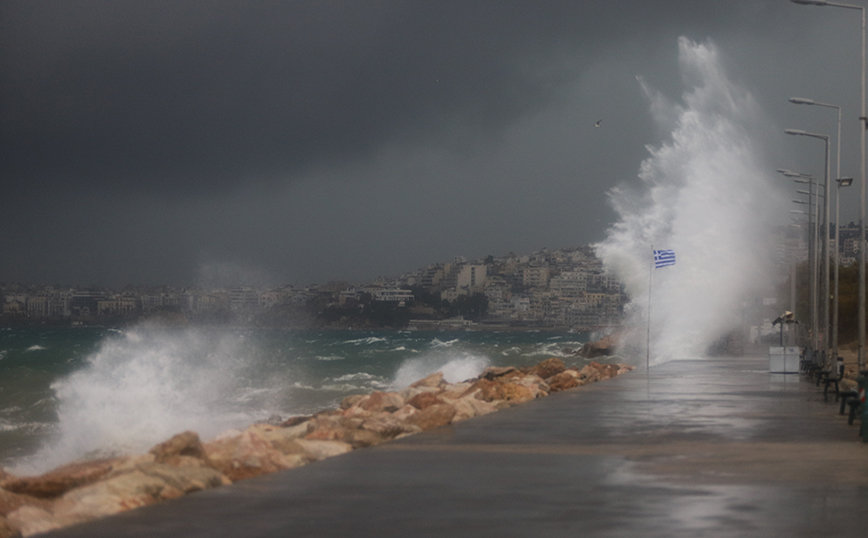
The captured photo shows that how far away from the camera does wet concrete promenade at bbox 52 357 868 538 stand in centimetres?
775

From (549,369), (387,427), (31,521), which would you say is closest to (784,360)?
(549,369)

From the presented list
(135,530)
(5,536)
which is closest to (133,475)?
(5,536)

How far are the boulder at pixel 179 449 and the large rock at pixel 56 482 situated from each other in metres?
0.51

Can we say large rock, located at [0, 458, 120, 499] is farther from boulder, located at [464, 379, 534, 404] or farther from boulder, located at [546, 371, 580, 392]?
boulder, located at [546, 371, 580, 392]

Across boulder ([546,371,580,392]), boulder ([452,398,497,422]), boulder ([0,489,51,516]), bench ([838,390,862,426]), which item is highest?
bench ([838,390,862,426])

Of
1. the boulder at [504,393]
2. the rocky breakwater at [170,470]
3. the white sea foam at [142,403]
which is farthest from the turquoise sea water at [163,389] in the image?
the rocky breakwater at [170,470]

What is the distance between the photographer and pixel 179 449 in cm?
1162

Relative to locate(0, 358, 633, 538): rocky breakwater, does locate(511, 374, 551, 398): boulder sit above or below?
below

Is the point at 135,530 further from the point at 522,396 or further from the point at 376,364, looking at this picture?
the point at 376,364

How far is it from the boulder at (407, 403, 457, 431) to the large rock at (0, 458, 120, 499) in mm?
5352

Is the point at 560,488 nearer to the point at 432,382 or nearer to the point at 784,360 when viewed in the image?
the point at 432,382

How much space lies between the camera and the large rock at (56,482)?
11547mm

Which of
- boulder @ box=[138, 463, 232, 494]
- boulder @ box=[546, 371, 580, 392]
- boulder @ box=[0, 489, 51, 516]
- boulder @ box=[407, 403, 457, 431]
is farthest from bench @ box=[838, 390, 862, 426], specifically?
boulder @ box=[546, 371, 580, 392]

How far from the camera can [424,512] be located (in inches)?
330
